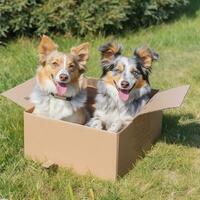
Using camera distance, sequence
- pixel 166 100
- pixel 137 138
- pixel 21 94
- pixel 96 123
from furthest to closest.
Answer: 1. pixel 21 94
2. pixel 96 123
3. pixel 137 138
4. pixel 166 100

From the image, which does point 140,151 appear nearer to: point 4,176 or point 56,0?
point 4,176

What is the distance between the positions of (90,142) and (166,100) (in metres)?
0.70

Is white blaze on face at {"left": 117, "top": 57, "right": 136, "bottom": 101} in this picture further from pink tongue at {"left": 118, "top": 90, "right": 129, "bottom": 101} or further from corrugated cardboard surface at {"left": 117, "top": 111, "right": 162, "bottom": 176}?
corrugated cardboard surface at {"left": 117, "top": 111, "right": 162, "bottom": 176}

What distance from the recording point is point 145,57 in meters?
4.39

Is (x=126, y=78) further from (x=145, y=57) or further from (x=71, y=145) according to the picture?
(x=71, y=145)

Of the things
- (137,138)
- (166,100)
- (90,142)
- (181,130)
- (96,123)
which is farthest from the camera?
(181,130)

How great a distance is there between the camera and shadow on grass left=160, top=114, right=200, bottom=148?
15.5 ft

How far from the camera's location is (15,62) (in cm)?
611

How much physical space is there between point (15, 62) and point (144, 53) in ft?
7.24

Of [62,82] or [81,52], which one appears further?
[81,52]

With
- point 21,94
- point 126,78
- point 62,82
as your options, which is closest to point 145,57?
point 126,78

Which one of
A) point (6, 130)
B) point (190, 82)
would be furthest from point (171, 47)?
point (6, 130)

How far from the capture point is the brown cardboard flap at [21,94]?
438cm

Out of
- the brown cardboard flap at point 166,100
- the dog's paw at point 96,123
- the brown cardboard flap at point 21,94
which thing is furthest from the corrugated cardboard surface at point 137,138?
the brown cardboard flap at point 21,94
